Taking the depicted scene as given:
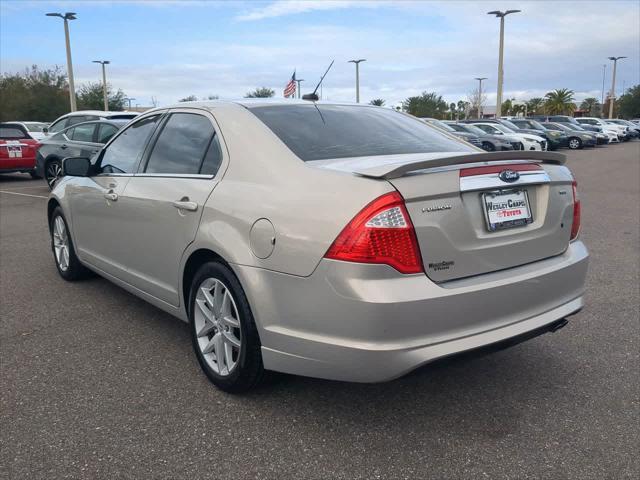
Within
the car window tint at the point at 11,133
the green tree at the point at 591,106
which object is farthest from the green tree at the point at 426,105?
the car window tint at the point at 11,133

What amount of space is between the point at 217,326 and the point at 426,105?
3444 inches

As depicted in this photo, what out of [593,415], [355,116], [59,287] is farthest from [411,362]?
[59,287]

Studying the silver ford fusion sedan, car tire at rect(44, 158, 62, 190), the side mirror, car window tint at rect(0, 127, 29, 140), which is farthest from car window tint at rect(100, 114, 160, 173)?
car window tint at rect(0, 127, 29, 140)

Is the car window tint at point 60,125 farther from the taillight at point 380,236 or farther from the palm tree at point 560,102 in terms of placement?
the palm tree at point 560,102

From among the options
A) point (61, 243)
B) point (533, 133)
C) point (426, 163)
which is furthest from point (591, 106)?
point (426, 163)

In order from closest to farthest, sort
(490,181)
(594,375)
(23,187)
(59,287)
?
(490,181)
(594,375)
(59,287)
(23,187)

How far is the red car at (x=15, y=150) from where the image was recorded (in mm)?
14961

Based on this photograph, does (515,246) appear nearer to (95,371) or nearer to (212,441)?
(212,441)

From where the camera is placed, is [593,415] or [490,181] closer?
[490,181]

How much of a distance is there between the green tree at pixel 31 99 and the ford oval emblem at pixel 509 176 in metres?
49.1

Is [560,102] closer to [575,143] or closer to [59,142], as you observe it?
[575,143]

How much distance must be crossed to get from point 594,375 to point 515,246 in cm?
117

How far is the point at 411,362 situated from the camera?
2521 millimetres

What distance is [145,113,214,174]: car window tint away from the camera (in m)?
3.55
